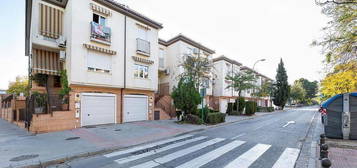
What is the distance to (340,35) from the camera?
759 cm

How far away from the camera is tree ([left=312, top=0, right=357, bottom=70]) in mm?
7102

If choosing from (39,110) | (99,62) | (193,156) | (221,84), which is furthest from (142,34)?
(221,84)

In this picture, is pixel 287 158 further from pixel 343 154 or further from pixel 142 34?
pixel 142 34

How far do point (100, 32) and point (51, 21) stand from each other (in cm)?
408

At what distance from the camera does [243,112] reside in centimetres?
2466

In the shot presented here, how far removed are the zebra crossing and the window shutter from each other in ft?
38.9

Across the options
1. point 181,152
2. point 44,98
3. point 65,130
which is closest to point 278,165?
point 181,152

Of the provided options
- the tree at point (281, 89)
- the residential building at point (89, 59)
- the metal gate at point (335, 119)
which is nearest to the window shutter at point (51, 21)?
the residential building at point (89, 59)

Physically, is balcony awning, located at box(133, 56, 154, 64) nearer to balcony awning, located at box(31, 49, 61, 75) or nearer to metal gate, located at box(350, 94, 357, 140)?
balcony awning, located at box(31, 49, 61, 75)

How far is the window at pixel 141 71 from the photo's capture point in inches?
620

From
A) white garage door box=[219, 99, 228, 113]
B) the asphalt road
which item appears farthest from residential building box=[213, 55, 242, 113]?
the asphalt road

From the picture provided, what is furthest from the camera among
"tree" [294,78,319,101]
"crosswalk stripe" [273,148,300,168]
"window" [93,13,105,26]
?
"tree" [294,78,319,101]

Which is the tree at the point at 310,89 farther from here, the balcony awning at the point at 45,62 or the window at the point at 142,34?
the balcony awning at the point at 45,62

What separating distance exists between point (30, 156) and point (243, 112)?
2411 centimetres
